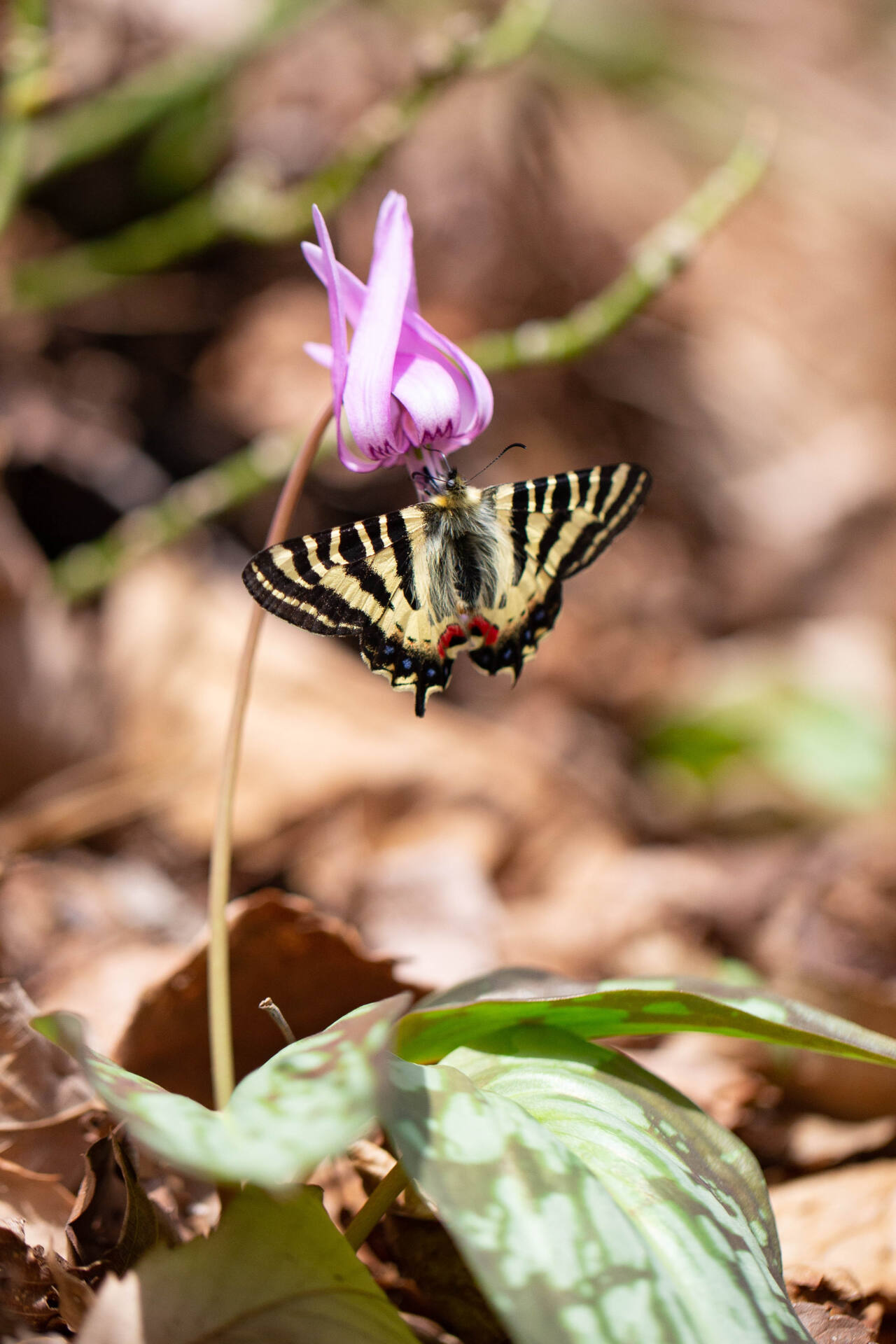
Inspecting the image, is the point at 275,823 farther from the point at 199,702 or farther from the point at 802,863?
the point at 802,863

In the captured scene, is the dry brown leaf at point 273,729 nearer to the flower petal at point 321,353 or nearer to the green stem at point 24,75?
the green stem at point 24,75

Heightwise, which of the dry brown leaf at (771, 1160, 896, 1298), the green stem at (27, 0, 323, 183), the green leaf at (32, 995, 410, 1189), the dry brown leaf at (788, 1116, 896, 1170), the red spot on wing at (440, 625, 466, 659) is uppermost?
the green stem at (27, 0, 323, 183)

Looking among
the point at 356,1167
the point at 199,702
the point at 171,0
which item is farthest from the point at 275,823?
the point at 171,0

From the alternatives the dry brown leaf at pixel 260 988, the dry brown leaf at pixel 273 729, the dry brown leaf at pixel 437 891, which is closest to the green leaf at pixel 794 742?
the dry brown leaf at pixel 273 729

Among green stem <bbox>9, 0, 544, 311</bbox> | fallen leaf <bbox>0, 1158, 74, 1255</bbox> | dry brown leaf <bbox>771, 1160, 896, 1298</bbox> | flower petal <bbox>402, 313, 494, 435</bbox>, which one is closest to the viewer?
fallen leaf <bbox>0, 1158, 74, 1255</bbox>

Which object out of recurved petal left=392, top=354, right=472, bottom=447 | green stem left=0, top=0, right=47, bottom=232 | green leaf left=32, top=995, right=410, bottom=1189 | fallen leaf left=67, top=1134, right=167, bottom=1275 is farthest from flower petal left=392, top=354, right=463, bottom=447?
green stem left=0, top=0, right=47, bottom=232

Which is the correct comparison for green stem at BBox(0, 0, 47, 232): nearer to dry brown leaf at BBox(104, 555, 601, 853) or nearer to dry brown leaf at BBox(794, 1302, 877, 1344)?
dry brown leaf at BBox(104, 555, 601, 853)
